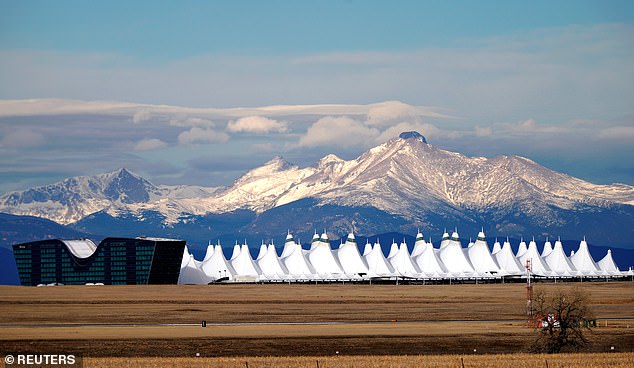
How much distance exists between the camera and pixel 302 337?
77312 mm

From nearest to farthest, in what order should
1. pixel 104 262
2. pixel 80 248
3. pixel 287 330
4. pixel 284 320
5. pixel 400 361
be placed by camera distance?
pixel 400 361, pixel 287 330, pixel 284 320, pixel 104 262, pixel 80 248

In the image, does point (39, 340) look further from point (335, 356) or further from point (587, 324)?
point (587, 324)

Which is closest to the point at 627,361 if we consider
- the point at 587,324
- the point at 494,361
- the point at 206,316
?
the point at 494,361

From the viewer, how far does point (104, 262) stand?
191 meters

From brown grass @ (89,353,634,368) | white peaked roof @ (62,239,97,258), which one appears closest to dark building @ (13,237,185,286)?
white peaked roof @ (62,239,97,258)

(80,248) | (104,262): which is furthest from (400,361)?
(80,248)

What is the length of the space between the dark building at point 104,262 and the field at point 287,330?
52.4 metres

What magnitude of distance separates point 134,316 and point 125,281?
89.8m

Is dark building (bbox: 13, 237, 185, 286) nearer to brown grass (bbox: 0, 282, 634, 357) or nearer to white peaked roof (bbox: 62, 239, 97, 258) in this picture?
white peaked roof (bbox: 62, 239, 97, 258)

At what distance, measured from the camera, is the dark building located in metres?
189

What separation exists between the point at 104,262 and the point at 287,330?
112 m

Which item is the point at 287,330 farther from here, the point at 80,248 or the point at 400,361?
the point at 80,248

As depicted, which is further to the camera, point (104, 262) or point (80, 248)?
point (80, 248)

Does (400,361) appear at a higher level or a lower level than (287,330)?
higher
